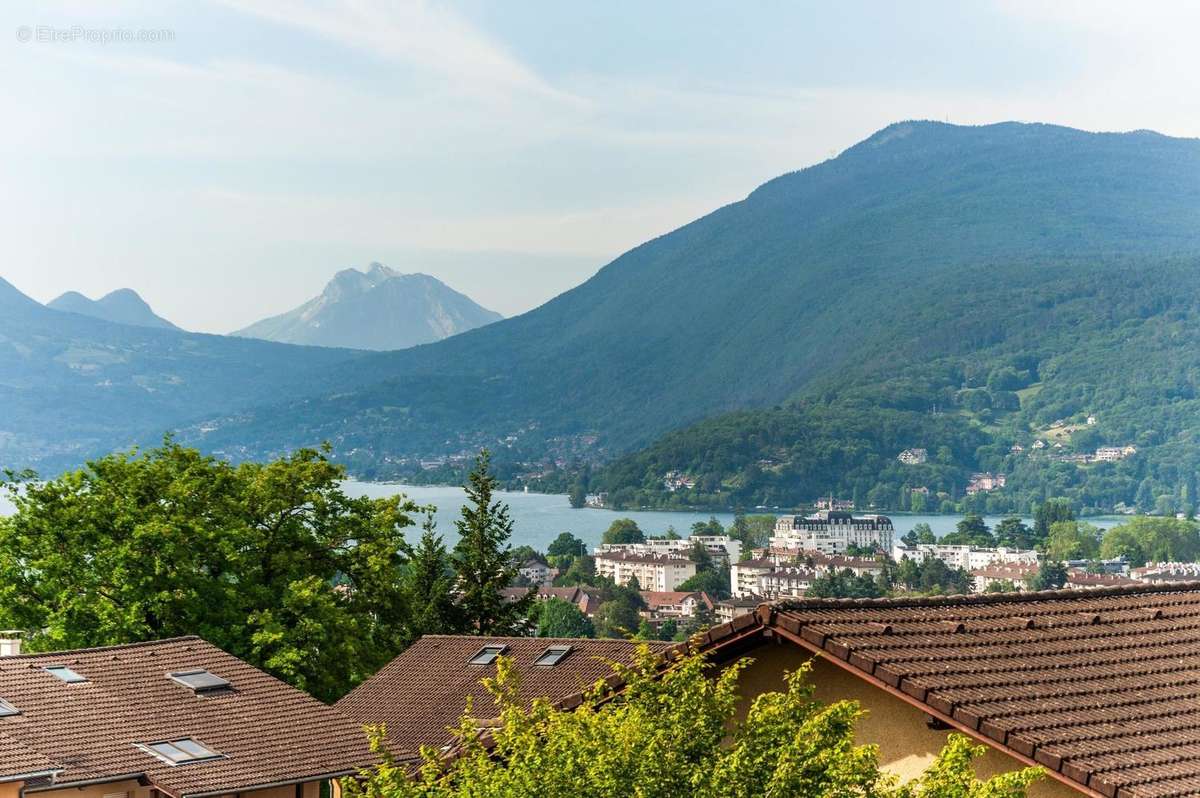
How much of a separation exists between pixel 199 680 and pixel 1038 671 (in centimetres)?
1324

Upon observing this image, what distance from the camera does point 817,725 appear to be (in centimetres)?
601

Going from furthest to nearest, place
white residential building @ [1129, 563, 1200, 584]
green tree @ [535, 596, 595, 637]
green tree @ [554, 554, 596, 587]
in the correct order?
white residential building @ [1129, 563, 1200, 584] → green tree @ [554, 554, 596, 587] → green tree @ [535, 596, 595, 637]

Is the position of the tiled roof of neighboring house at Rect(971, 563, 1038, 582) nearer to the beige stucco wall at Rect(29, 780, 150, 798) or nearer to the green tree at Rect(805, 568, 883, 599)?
the green tree at Rect(805, 568, 883, 599)

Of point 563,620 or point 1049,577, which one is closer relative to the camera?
point 563,620

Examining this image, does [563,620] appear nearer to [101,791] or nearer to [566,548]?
[566,548]

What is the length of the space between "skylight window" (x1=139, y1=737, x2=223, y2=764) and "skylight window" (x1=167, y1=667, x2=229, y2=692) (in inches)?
58.8

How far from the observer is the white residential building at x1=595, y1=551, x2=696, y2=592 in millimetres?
190500

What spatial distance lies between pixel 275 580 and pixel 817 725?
26.7 metres

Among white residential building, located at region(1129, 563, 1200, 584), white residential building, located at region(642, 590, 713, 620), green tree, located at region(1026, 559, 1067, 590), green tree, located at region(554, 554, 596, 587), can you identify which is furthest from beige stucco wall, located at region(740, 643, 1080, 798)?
white residential building, located at region(1129, 563, 1200, 584)

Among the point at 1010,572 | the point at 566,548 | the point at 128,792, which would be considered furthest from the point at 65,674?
the point at 1010,572

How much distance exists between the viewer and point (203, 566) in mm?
30688

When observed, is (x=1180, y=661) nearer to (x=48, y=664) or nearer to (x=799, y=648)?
(x=799, y=648)

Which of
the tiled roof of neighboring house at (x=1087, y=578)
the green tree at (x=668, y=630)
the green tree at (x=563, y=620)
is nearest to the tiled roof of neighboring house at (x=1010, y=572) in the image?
the tiled roof of neighboring house at (x=1087, y=578)

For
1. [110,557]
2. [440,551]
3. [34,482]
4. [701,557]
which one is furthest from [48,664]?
[701,557]
